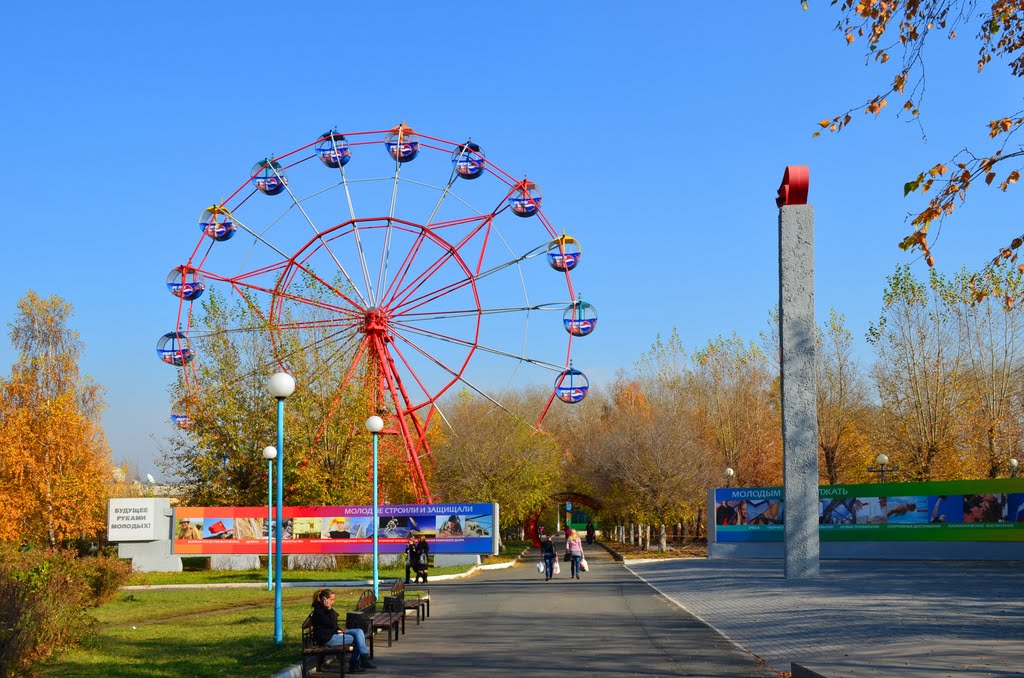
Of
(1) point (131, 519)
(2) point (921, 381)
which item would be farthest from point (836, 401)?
(1) point (131, 519)

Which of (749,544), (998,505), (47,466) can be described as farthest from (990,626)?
(47,466)

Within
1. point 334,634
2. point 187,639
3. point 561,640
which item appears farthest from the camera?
point 187,639

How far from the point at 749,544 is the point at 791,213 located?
17984mm

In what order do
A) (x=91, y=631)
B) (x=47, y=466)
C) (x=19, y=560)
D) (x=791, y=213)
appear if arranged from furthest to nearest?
(x=47, y=466) → (x=791, y=213) → (x=19, y=560) → (x=91, y=631)

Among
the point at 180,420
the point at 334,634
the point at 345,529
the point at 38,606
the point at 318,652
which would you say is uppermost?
the point at 180,420

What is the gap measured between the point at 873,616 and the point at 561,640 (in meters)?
5.53

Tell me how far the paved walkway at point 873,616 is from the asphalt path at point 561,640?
70 centimetres

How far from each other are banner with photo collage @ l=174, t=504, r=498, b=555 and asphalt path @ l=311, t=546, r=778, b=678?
46.2ft

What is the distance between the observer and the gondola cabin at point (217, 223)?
1613 inches

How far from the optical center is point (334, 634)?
1314cm

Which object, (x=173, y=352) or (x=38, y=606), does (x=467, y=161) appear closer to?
(x=173, y=352)

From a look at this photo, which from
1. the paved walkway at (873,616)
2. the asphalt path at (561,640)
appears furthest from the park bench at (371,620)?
the paved walkway at (873,616)

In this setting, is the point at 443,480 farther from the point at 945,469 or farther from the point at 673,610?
the point at 673,610

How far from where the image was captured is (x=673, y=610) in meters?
20.6
